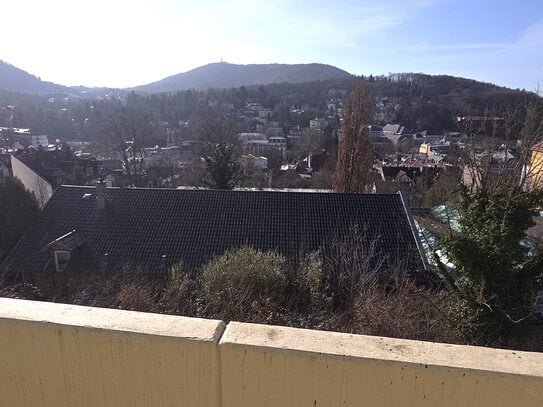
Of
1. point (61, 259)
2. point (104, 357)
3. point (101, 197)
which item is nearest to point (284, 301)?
point (104, 357)

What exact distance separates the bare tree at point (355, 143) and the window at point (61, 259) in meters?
17.0

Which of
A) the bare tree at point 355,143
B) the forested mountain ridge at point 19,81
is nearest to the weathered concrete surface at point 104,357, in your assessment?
the bare tree at point 355,143

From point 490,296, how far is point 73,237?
14239 millimetres

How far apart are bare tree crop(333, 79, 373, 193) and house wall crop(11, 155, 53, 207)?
20.7 meters

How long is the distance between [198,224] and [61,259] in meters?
4.99

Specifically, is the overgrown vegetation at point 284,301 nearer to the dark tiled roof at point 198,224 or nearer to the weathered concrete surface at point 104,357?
the weathered concrete surface at point 104,357

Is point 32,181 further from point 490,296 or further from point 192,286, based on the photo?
point 490,296

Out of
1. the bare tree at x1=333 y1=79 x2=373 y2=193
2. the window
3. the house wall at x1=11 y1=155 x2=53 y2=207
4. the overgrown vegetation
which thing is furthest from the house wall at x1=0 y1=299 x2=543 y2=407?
the house wall at x1=11 y1=155 x2=53 y2=207

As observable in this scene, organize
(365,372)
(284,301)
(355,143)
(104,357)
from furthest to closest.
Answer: (355,143) < (284,301) < (104,357) < (365,372)

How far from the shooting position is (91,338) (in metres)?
1.65

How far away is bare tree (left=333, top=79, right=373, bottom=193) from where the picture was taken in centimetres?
2678

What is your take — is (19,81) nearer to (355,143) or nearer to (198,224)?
(355,143)

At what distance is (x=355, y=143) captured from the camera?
26797 mm

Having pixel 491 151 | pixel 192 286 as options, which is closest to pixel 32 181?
pixel 192 286
